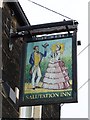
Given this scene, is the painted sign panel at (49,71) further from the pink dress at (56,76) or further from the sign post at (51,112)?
the sign post at (51,112)

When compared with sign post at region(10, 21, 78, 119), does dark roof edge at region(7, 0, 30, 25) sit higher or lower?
higher

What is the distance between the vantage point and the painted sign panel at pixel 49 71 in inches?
359

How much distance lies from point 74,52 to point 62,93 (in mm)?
1100

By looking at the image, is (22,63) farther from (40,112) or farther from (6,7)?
(40,112)

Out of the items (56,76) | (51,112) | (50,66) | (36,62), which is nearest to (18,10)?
(36,62)

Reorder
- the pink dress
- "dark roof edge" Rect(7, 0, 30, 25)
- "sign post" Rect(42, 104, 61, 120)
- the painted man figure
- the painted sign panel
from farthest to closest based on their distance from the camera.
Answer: "sign post" Rect(42, 104, 61, 120) → "dark roof edge" Rect(7, 0, 30, 25) → the painted man figure → the pink dress → the painted sign panel

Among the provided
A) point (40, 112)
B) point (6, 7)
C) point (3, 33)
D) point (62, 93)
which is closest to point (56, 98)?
point (62, 93)

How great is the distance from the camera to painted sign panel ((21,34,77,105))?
912 centimetres

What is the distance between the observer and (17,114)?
1098 cm

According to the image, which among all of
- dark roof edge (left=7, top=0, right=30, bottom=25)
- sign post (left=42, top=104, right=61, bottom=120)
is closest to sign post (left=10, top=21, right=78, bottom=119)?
dark roof edge (left=7, top=0, right=30, bottom=25)

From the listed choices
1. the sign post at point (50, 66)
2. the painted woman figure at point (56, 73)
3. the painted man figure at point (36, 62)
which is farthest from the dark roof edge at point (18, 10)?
the painted woman figure at point (56, 73)

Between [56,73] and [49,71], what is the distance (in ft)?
0.60

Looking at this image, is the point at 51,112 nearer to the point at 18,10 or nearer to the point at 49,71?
the point at 18,10

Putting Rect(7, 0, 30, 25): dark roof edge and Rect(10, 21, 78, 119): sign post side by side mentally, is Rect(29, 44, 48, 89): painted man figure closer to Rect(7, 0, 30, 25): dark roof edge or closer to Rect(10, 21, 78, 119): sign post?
Rect(10, 21, 78, 119): sign post
